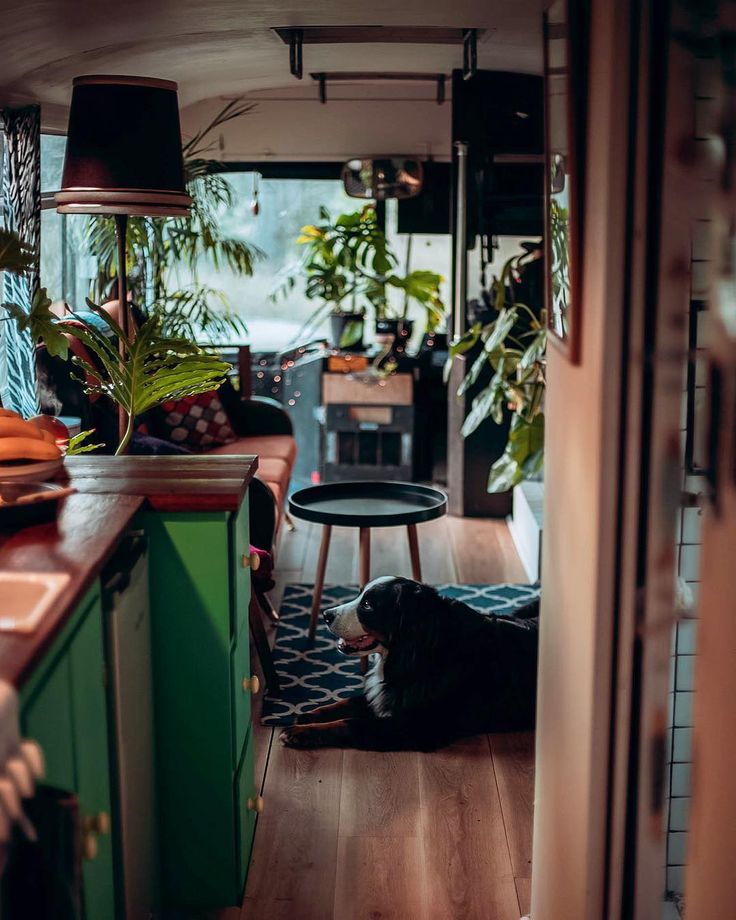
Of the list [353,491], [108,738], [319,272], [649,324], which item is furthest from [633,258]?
[319,272]

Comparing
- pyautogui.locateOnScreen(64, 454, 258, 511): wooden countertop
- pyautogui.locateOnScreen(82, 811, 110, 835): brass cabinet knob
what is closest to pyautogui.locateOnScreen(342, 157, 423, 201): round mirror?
pyautogui.locateOnScreen(64, 454, 258, 511): wooden countertop

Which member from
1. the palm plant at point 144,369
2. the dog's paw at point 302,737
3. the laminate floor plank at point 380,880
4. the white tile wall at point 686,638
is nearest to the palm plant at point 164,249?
the palm plant at point 144,369

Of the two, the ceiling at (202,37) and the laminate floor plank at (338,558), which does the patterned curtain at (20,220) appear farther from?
the laminate floor plank at (338,558)

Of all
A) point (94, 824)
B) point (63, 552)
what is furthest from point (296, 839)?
point (63, 552)

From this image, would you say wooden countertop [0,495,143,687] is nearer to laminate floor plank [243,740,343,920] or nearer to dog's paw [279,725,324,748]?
laminate floor plank [243,740,343,920]

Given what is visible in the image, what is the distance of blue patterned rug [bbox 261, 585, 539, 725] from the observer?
3.77 meters

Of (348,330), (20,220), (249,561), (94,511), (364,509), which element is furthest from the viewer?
(348,330)

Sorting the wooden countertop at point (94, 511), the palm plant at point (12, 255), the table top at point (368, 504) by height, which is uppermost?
the palm plant at point (12, 255)

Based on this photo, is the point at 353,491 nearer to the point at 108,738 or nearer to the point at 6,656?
the point at 108,738

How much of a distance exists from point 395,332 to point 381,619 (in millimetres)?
3635

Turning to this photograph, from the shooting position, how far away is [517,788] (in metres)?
3.21

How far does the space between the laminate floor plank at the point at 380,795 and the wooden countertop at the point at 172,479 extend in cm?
105

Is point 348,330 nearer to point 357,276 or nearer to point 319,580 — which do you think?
point 357,276

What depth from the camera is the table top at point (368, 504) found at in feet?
12.7
